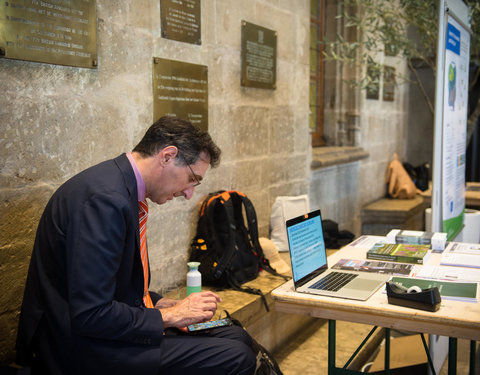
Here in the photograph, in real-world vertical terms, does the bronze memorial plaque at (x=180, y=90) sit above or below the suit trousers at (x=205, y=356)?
above

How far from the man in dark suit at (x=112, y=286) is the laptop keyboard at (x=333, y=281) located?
16.1 inches

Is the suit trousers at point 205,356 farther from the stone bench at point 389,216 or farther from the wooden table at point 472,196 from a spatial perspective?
the stone bench at point 389,216

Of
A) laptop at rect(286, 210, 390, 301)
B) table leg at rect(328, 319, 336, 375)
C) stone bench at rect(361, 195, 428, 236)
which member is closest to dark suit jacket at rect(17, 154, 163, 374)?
laptop at rect(286, 210, 390, 301)

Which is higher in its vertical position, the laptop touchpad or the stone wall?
the stone wall

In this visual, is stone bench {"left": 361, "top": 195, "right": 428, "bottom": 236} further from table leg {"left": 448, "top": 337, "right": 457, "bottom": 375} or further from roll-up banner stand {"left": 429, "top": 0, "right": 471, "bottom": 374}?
table leg {"left": 448, "top": 337, "right": 457, "bottom": 375}

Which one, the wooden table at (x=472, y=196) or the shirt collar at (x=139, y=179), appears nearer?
the shirt collar at (x=139, y=179)

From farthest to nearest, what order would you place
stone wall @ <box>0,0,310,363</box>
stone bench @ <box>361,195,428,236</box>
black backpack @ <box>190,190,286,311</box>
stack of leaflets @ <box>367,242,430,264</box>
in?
stone bench @ <box>361,195,428,236</box>, black backpack @ <box>190,190,286,311</box>, stack of leaflets @ <box>367,242,430,264</box>, stone wall @ <box>0,0,310,363</box>

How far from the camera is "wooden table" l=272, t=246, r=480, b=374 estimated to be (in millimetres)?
1916

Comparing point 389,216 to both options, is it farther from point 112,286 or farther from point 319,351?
point 112,286

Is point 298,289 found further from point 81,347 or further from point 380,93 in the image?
point 380,93

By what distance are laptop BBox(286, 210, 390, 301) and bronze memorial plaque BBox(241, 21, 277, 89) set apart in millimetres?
1743

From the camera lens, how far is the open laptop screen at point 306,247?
221 cm

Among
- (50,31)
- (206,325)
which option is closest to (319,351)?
(206,325)

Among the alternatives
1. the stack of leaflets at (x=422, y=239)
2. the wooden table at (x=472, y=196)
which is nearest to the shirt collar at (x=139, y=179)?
the stack of leaflets at (x=422, y=239)
